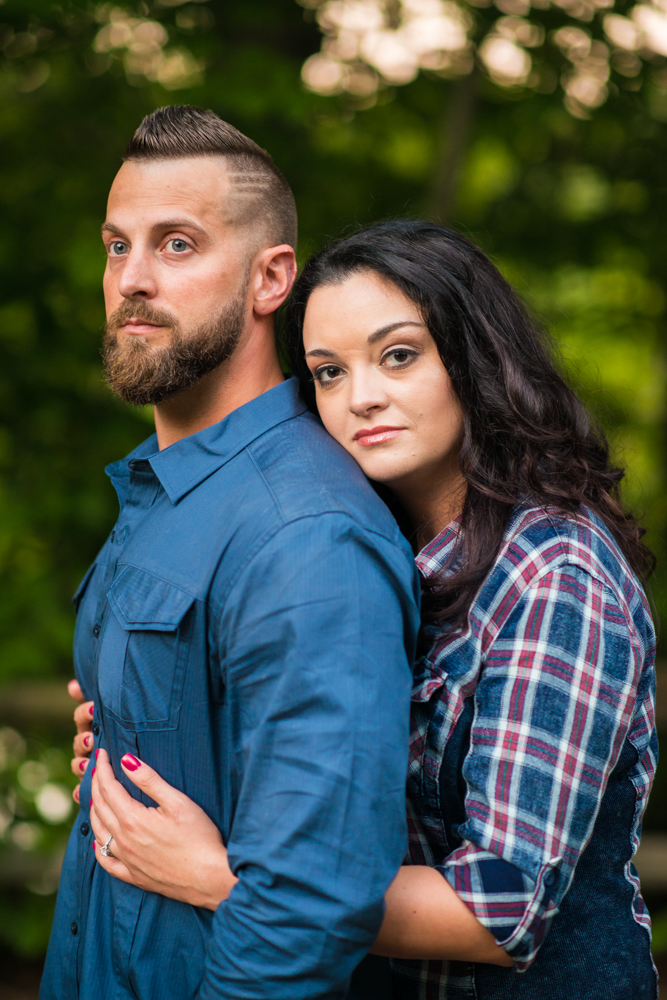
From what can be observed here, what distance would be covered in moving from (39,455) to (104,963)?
2.24 metres

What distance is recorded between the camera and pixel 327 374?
70.9 inches

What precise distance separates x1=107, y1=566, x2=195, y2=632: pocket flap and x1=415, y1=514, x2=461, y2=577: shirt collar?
502 mm

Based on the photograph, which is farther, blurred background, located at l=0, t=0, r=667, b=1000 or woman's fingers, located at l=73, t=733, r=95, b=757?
blurred background, located at l=0, t=0, r=667, b=1000

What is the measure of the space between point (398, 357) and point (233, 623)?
24.6 inches

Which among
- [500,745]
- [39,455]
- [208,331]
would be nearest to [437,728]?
[500,745]

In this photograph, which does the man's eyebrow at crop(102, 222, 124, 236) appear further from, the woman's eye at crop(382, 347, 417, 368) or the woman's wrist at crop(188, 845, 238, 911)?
the woman's wrist at crop(188, 845, 238, 911)

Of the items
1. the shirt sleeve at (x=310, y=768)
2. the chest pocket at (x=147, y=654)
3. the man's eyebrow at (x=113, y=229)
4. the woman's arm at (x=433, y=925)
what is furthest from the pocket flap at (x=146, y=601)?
the man's eyebrow at (x=113, y=229)

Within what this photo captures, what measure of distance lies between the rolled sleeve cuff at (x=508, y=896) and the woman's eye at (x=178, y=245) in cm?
126

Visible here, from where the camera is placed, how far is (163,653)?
1.55 meters

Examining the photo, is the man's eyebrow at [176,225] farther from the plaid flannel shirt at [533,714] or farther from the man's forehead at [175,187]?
the plaid flannel shirt at [533,714]

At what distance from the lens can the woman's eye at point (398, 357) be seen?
1704 mm

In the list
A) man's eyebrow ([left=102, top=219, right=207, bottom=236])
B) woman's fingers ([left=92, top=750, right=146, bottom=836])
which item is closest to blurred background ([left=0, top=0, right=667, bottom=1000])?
man's eyebrow ([left=102, top=219, right=207, bottom=236])

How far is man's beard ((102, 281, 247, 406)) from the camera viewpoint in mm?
Answer: 1763

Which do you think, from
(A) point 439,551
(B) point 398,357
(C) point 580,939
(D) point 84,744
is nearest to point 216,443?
(B) point 398,357
